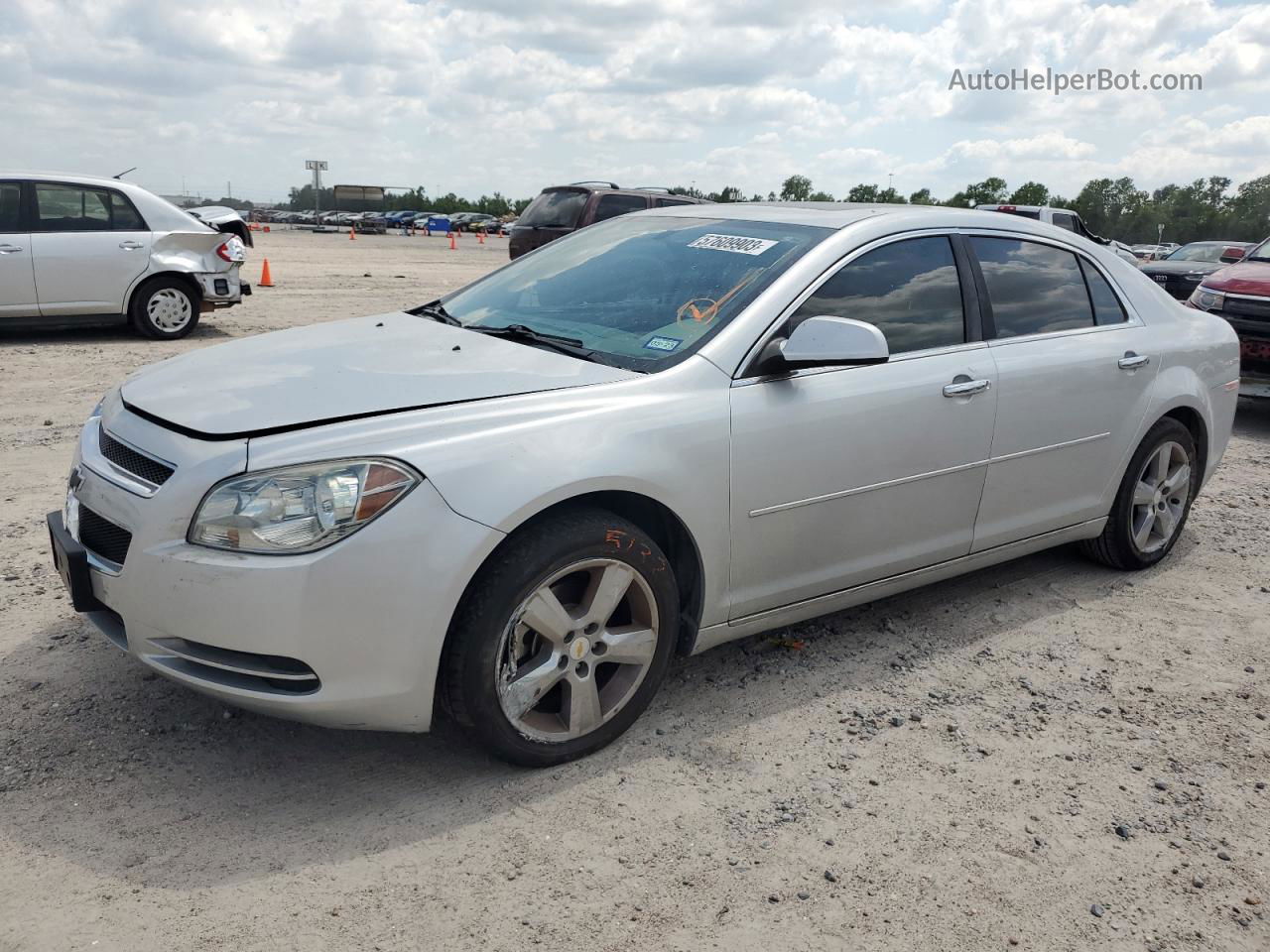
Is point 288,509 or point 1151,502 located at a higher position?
point 288,509

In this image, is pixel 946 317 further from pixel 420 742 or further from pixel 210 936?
pixel 210 936

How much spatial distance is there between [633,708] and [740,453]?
0.85 metres

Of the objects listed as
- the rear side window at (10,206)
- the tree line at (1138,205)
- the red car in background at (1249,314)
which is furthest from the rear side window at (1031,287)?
the tree line at (1138,205)

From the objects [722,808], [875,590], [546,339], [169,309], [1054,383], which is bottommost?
[722,808]

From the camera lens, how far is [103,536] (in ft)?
10.2

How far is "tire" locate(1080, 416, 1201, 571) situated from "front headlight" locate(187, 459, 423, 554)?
353 centimetres

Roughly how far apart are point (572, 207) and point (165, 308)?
7942mm

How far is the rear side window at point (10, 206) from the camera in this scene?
32.7 ft

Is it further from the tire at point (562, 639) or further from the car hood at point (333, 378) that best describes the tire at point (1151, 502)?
the car hood at point (333, 378)

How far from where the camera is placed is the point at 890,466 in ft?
12.7

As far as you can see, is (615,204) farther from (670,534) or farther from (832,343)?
(670,534)

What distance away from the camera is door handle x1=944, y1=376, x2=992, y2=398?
402 centimetres

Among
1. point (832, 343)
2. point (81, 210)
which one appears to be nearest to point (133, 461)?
point (832, 343)

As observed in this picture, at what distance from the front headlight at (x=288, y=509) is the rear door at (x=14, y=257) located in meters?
8.65
